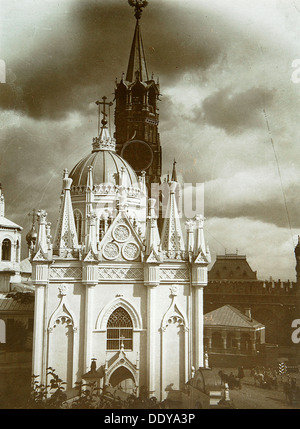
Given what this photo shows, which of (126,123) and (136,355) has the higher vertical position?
(126,123)

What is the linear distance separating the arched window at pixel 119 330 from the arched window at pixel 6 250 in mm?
5550

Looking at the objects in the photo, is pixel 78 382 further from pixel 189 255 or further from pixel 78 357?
pixel 189 255

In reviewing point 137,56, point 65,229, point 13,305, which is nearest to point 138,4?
point 137,56

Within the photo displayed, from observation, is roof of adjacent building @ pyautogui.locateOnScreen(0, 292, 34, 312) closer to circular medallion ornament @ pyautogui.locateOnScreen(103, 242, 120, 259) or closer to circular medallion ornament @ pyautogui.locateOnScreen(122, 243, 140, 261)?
circular medallion ornament @ pyautogui.locateOnScreen(103, 242, 120, 259)

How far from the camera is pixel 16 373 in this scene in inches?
571

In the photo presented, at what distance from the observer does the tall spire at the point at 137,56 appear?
1499cm

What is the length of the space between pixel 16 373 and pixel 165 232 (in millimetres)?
6301

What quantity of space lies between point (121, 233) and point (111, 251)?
648 millimetres

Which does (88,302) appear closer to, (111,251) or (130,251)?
(111,251)

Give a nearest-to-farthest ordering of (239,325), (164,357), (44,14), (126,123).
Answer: (44,14) → (164,357) → (239,325) → (126,123)

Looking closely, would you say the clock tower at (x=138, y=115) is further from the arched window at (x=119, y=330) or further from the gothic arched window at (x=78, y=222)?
the arched window at (x=119, y=330)

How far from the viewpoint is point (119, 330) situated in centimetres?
1528
